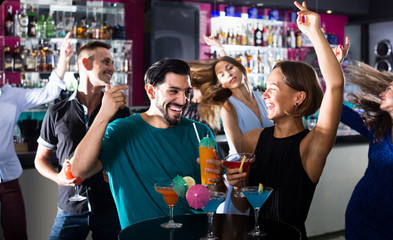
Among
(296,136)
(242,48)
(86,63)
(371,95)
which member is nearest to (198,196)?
(296,136)

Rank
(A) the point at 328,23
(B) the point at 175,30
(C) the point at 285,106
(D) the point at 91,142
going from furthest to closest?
(A) the point at 328,23, (B) the point at 175,30, (C) the point at 285,106, (D) the point at 91,142

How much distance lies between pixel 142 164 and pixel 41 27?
3.96 meters

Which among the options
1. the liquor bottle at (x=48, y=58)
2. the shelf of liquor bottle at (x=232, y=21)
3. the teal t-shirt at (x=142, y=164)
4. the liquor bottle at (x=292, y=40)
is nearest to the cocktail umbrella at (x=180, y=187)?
the teal t-shirt at (x=142, y=164)

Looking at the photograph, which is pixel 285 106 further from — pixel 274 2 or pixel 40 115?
pixel 274 2

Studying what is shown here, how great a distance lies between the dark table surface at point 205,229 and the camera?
5.88ft

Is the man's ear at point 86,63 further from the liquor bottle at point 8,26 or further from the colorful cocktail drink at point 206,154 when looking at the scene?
the liquor bottle at point 8,26

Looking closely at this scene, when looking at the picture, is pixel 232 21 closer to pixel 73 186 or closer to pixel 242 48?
pixel 242 48

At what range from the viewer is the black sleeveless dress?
2.10 meters

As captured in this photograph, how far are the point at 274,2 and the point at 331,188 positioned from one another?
338 centimetres

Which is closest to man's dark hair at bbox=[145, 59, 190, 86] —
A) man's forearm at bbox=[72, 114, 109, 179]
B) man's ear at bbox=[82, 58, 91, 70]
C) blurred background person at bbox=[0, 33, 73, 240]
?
man's forearm at bbox=[72, 114, 109, 179]

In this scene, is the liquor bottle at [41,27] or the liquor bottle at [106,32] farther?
the liquor bottle at [106,32]

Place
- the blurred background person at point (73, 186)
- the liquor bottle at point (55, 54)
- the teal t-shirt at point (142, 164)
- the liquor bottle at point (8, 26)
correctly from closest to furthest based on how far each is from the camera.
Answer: the teal t-shirt at point (142, 164)
the blurred background person at point (73, 186)
the liquor bottle at point (8, 26)
the liquor bottle at point (55, 54)

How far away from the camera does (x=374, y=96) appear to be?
8.75 feet

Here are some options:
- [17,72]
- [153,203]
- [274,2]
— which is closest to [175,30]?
[274,2]
